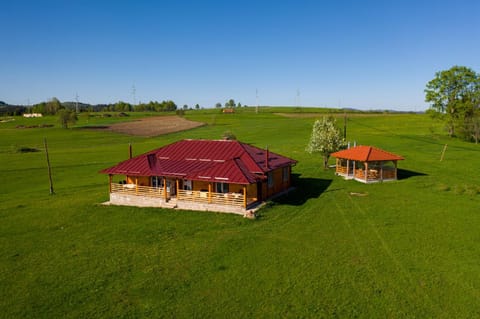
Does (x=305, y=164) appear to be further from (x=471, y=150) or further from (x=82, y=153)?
(x=82, y=153)

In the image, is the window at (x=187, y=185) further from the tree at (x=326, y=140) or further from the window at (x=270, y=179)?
the tree at (x=326, y=140)

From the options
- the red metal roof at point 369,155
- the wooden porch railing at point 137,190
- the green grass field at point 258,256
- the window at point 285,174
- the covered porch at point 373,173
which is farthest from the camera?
the covered porch at point 373,173

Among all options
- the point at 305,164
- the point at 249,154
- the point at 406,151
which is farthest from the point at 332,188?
the point at 406,151

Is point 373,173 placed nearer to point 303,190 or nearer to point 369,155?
point 369,155

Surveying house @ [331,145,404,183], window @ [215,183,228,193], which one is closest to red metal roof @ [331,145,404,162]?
house @ [331,145,404,183]

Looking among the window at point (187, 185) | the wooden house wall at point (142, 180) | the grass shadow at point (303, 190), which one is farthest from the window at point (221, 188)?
the wooden house wall at point (142, 180)

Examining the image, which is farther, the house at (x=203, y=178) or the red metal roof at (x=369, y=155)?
the red metal roof at (x=369, y=155)

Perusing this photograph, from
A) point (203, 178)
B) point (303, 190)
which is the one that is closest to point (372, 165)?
point (303, 190)
